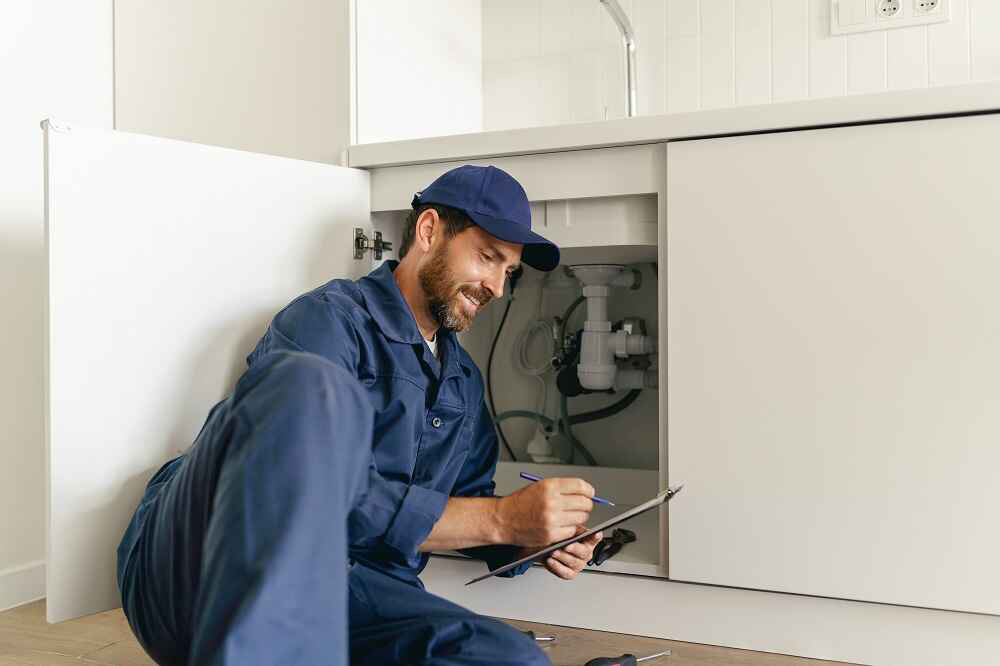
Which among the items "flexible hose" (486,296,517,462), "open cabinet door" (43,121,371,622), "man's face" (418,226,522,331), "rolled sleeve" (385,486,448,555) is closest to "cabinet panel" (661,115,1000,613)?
"man's face" (418,226,522,331)

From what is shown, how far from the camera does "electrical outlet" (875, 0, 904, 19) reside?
1755mm

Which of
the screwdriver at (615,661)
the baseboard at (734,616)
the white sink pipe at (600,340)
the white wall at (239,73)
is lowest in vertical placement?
the screwdriver at (615,661)

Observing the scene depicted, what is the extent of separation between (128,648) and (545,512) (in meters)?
0.69

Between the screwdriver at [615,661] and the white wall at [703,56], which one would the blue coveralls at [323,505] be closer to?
the screwdriver at [615,661]

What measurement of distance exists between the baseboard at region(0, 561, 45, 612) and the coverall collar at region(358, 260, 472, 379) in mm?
887

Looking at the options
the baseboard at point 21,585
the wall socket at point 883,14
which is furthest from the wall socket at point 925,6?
the baseboard at point 21,585

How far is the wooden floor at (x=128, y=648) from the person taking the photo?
1268 millimetres

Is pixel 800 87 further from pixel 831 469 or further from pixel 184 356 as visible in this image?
pixel 184 356

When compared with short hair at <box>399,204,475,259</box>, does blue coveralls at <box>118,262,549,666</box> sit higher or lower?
lower

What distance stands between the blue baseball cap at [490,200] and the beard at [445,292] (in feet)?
0.22

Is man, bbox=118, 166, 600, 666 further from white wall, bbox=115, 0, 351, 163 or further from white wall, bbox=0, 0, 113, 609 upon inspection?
white wall, bbox=0, 0, 113, 609

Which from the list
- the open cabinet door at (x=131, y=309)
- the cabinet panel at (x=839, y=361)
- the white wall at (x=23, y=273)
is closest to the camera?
the open cabinet door at (x=131, y=309)

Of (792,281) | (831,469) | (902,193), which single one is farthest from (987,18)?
(831,469)

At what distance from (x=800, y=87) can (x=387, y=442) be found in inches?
46.8
